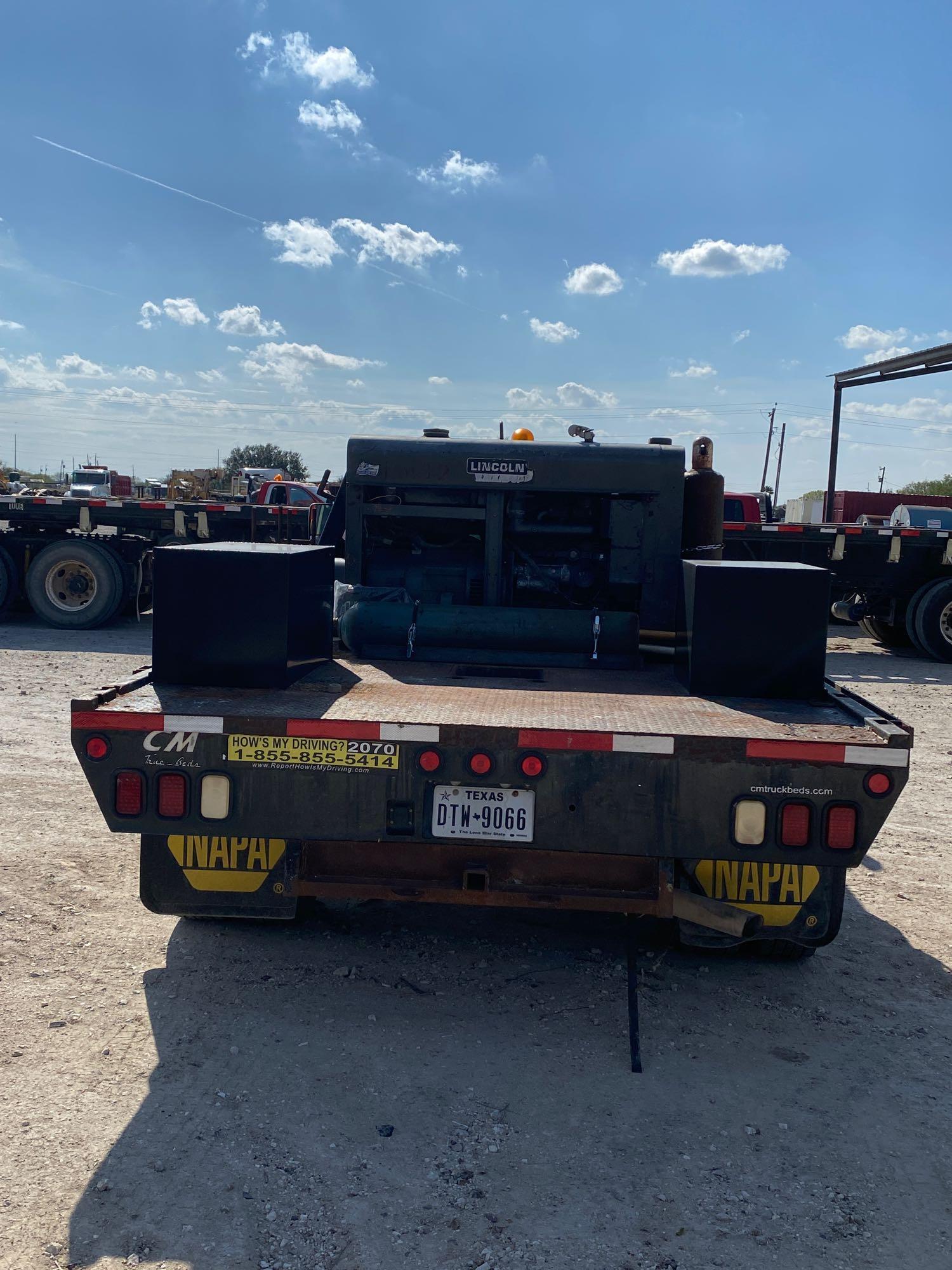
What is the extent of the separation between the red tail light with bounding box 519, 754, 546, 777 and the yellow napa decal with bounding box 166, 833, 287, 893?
114 centimetres

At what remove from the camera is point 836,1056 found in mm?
3697

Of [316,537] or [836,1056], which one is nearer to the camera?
[836,1056]

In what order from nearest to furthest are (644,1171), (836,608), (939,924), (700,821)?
(644,1171)
(700,821)
(939,924)
(836,608)

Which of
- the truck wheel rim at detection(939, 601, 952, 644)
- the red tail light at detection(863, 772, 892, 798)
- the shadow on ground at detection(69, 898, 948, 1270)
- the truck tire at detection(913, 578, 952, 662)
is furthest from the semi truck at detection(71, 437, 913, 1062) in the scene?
the truck wheel rim at detection(939, 601, 952, 644)

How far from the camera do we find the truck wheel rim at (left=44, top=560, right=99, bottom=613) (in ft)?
47.2

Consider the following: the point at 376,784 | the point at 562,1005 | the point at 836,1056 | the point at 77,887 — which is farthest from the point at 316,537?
the point at 836,1056

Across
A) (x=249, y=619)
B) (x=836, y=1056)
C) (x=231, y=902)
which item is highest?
(x=249, y=619)

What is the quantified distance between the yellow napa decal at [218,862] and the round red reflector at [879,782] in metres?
2.22

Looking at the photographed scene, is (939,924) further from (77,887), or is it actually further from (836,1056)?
(77,887)

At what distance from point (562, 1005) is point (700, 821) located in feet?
3.54

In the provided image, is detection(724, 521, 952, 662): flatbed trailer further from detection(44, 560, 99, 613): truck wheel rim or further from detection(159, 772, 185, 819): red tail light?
detection(159, 772, 185, 819): red tail light

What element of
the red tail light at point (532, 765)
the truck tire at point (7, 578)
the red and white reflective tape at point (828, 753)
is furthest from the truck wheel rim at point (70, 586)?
the red and white reflective tape at point (828, 753)

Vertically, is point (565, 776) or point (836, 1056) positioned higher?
point (565, 776)

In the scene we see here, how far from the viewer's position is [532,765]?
347 cm
